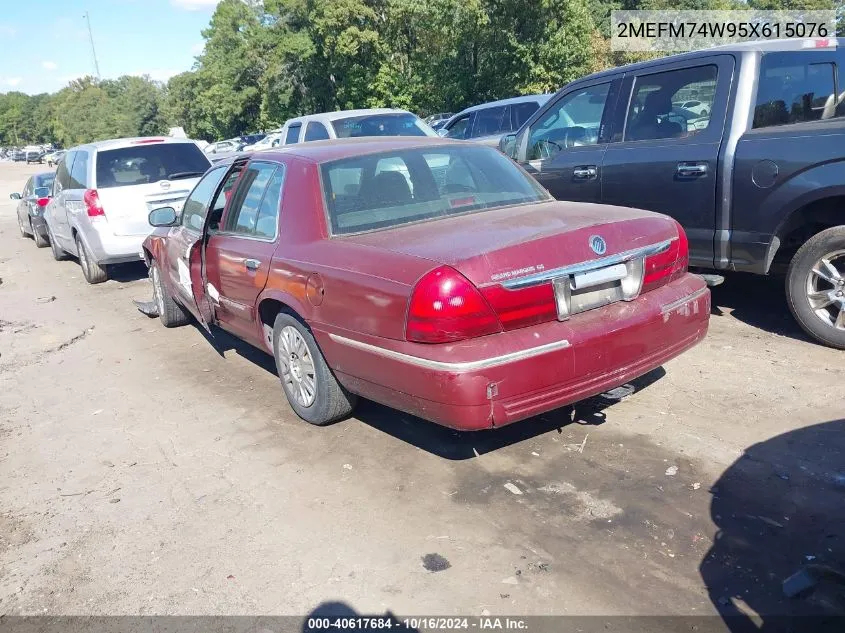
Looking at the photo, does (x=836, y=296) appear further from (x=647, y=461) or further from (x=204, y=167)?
(x=204, y=167)

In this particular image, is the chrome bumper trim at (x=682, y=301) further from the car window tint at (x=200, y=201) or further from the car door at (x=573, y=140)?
the car window tint at (x=200, y=201)

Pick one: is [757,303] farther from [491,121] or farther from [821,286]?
[491,121]

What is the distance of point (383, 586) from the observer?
304 centimetres

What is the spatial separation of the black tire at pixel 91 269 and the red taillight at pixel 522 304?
8.25 meters

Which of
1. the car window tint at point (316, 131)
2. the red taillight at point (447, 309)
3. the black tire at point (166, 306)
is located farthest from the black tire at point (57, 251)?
the red taillight at point (447, 309)

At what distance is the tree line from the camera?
28.7m

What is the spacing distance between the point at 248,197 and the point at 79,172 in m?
6.21

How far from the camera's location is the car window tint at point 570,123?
6.57m

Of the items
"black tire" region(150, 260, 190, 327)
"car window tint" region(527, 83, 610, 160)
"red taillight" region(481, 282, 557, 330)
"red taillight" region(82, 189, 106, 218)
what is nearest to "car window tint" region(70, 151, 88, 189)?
"red taillight" region(82, 189, 106, 218)

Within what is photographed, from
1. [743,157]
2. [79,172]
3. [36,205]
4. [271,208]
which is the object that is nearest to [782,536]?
[743,157]

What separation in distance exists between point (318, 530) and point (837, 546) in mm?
2238

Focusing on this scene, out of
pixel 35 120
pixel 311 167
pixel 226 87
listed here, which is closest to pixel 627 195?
pixel 311 167

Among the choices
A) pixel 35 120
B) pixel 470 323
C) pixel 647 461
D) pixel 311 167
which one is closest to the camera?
pixel 470 323

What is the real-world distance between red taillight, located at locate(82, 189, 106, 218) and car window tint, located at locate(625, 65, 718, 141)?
21.7 feet
